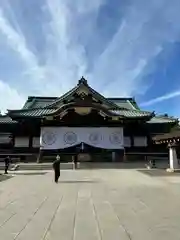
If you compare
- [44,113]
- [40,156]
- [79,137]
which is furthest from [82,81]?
[40,156]

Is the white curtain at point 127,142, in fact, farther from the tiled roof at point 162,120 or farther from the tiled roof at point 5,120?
the tiled roof at point 5,120

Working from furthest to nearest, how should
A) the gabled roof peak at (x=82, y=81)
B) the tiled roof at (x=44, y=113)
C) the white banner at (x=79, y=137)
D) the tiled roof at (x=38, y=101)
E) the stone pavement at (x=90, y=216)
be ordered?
the tiled roof at (x=38, y=101) < the gabled roof peak at (x=82, y=81) < the tiled roof at (x=44, y=113) < the white banner at (x=79, y=137) < the stone pavement at (x=90, y=216)

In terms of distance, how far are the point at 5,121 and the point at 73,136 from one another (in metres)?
9.51

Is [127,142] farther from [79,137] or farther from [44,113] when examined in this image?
[44,113]

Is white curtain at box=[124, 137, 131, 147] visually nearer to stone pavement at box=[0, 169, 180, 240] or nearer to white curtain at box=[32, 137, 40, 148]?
white curtain at box=[32, 137, 40, 148]

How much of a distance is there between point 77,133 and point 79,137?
0.56m

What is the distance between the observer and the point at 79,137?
36344 mm

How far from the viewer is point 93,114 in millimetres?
37000

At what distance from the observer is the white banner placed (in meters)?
36.3

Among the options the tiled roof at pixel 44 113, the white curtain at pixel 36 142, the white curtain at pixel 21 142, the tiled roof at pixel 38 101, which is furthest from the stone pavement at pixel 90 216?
the tiled roof at pixel 38 101

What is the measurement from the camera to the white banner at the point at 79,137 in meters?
36.3

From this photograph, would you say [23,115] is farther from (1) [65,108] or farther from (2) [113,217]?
(2) [113,217]

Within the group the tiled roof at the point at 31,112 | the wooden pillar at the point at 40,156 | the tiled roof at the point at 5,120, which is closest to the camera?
the wooden pillar at the point at 40,156

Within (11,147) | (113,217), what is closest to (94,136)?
(11,147)
